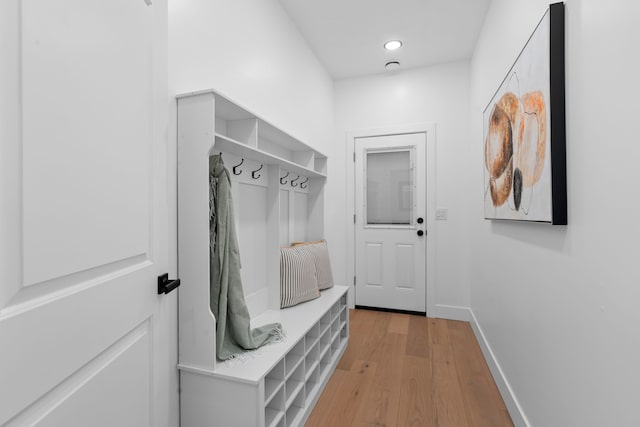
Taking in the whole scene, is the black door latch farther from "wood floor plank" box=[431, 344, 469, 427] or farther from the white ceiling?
the white ceiling

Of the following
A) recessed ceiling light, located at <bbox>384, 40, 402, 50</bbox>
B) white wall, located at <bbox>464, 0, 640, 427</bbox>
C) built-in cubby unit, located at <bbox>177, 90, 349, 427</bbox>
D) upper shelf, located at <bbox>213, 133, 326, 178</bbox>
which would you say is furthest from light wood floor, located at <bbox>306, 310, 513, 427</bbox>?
recessed ceiling light, located at <bbox>384, 40, 402, 50</bbox>

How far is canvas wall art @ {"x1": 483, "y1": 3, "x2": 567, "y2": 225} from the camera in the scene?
1.16m

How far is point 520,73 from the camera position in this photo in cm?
154

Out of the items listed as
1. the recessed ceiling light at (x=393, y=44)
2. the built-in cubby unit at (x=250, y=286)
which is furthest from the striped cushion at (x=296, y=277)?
the recessed ceiling light at (x=393, y=44)

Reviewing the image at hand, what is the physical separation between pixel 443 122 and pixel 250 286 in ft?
8.53

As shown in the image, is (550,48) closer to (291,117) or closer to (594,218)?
(594,218)

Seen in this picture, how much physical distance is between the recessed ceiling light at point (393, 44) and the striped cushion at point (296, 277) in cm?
206

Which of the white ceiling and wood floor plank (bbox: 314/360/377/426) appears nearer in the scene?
wood floor plank (bbox: 314/360/377/426)

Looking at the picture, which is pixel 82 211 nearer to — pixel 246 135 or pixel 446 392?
pixel 246 135

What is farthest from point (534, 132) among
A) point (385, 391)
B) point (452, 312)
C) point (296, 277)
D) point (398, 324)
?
point (452, 312)

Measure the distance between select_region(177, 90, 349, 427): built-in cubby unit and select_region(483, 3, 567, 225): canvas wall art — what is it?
4.24ft

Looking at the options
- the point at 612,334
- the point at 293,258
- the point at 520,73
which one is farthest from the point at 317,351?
the point at 520,73

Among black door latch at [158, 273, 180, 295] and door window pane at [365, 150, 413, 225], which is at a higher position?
door window pane at [365, 150, 413, 225]

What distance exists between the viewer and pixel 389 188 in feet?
11.4
